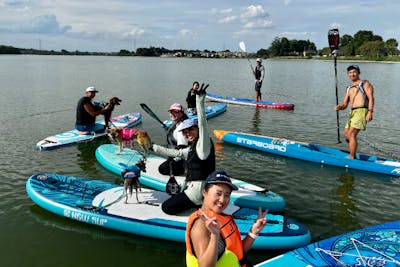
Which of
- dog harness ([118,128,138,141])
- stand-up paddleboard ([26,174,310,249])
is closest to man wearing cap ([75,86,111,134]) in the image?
dog harness ([118,128,138,141])

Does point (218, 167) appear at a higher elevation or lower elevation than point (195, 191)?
lower

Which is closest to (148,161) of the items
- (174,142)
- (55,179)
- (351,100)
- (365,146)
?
(174,142)

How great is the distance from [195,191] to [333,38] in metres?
8.72

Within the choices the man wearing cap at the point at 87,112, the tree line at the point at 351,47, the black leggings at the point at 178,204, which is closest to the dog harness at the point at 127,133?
the man wearing cap at the point at 87,112

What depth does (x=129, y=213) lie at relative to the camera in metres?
6.54

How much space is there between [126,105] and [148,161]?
1440 cm

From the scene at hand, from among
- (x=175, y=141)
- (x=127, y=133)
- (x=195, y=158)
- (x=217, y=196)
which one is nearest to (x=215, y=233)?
(x=217, y=196)

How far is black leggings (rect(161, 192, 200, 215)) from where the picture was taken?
6.15 meters

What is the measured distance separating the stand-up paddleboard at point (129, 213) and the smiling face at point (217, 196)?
300cm

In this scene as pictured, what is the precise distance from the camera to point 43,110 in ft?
65.8

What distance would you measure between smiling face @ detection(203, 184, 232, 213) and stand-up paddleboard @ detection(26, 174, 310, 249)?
2995mm

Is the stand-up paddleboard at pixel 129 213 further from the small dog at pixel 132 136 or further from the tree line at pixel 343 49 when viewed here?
the tree line at pixel 343 49

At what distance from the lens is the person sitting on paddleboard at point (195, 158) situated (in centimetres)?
474

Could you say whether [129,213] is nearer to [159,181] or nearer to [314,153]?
[159,181]
